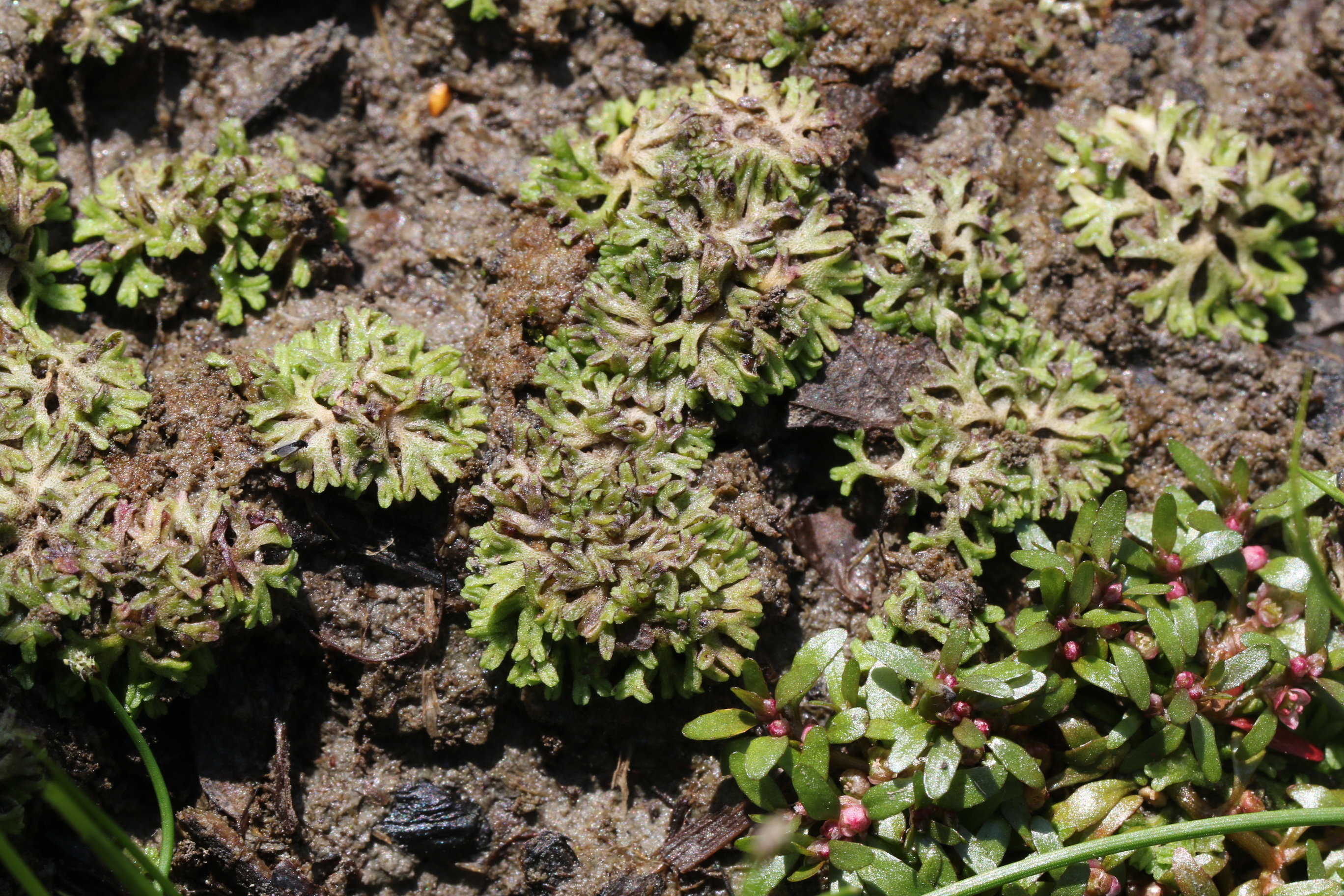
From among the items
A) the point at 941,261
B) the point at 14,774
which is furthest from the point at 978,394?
the point at 14,774

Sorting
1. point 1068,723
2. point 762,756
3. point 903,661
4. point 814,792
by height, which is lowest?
point 1068,723

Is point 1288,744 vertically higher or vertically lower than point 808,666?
lower

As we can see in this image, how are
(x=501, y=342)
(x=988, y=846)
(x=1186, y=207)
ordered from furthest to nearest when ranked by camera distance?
(x=1186, y=207), (x=501, y=342), (x=988, y=846)


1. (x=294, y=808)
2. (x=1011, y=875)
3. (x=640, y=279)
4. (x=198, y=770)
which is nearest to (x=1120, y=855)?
(x=1011, y=875)

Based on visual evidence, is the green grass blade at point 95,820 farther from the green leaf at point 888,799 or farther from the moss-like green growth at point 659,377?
the green leaf at point 888,799

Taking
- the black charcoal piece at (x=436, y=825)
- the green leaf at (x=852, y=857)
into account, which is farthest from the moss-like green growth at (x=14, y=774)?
the green leaf at (x=852, y=857)

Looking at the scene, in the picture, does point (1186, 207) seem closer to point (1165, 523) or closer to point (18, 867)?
point (1165, 523)
